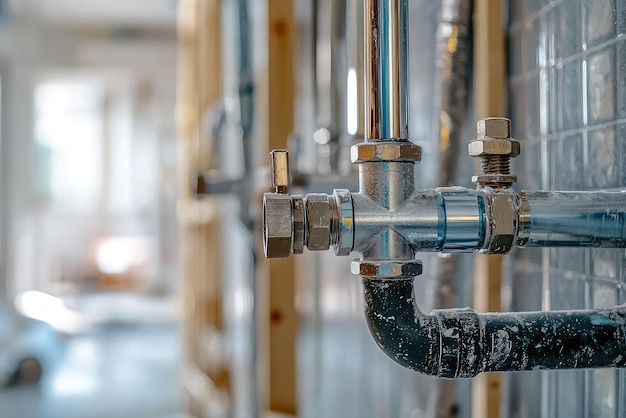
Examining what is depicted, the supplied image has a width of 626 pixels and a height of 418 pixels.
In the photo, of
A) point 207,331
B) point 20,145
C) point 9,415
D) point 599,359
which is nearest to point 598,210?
point 599,359

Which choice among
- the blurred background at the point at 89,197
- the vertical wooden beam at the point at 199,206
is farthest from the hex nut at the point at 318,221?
the blurred background at the point at 89,197

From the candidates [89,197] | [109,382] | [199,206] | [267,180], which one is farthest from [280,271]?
[89,197]

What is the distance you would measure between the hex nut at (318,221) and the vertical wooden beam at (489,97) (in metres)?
0.26

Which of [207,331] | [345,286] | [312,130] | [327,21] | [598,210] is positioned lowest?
[207,331]

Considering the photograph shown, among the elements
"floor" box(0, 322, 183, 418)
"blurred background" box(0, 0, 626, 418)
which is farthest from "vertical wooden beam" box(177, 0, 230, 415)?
"floor" box(0, 322, 183, 418)

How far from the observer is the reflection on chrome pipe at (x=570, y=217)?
18.8 inches

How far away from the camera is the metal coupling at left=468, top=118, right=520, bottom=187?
1.63 feet

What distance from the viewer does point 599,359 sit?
486mm

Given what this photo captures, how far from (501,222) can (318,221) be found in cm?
12

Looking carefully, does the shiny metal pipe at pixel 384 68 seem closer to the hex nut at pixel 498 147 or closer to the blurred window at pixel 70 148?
the hex nut at pixel 498 147

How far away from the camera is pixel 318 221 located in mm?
478

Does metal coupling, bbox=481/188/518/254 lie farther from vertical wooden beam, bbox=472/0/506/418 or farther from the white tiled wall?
vertical wooden beam, bbox=472/0/506/418

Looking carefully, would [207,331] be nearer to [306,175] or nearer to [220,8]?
[220,8]

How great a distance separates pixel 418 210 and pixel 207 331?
1745 millimetres
